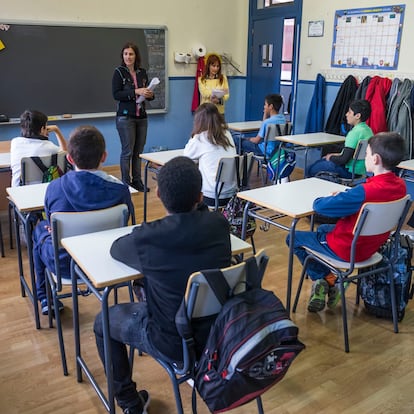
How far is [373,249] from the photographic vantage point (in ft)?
8.13

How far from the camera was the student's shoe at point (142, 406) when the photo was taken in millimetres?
1894

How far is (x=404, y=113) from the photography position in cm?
477

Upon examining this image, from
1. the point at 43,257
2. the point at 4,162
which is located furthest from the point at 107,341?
the point at 4,162

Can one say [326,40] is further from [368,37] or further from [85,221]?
[85,221]

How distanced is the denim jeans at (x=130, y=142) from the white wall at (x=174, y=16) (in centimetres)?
156

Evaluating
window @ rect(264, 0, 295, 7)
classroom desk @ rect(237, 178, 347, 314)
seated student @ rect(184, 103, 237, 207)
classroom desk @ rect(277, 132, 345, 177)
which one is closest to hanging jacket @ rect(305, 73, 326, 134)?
classroom desk @ rect(277, 132, 345, 177)

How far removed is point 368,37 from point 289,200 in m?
3.45

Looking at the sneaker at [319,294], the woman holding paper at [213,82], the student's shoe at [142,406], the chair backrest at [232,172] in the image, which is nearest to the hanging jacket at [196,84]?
the woman holding paper at [213,82]

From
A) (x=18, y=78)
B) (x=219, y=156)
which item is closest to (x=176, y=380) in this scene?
(x=219, y=156)

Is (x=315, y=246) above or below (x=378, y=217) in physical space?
below

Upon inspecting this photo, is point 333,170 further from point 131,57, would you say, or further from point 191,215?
point 191,215

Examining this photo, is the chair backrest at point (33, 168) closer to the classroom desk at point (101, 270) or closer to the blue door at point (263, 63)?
the classroom desk at point (101, 270)

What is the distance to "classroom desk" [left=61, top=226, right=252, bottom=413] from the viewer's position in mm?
1645

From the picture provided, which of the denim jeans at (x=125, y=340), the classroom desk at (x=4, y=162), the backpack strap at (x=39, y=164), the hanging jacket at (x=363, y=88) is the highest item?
the hanging jacket at (x=363, y=88)
